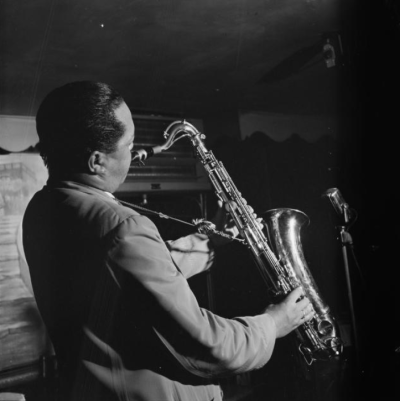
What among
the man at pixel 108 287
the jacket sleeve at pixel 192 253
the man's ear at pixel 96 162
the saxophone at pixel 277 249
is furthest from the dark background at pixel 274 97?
the man's ear at pixel 96 162

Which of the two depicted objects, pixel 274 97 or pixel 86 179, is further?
pixel 274 97

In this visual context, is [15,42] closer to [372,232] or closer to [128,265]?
[128,265]

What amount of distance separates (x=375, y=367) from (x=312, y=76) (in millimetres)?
3386

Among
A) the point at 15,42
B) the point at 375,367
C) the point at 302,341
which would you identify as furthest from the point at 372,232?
the point at 15,42

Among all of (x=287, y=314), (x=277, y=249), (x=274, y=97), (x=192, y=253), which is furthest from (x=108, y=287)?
(x=274, y=97)

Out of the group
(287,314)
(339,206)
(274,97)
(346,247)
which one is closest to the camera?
(287,314)

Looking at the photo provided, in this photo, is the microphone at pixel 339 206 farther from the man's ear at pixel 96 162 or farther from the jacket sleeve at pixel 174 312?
the man's ear at pixel 96 162

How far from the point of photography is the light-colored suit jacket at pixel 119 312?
1293 millimetres

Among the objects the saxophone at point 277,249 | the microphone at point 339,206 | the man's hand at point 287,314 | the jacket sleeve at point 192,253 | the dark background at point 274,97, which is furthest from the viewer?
the microphone at point 339,206

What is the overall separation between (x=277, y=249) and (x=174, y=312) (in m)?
1.89

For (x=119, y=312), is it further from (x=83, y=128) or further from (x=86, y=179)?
(x=83, y=128)

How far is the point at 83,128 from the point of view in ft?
4.84

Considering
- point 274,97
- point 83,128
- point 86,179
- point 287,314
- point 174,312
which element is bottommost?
point 287,314

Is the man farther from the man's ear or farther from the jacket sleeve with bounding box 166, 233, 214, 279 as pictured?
the jacket sleeve with bounding box 166, 233, 214, 279
